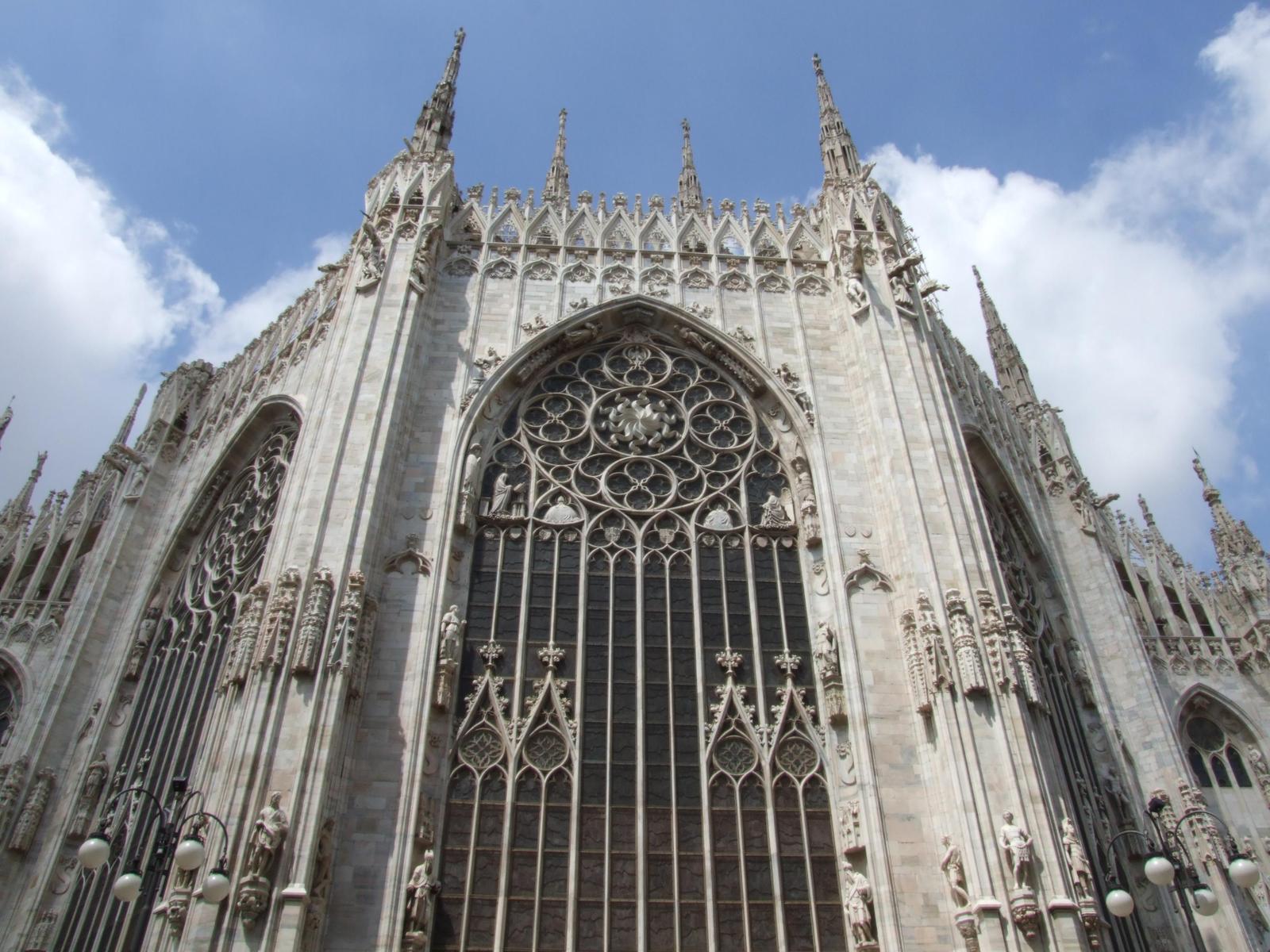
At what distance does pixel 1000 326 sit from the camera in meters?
29.7

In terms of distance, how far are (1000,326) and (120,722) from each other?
2459cm

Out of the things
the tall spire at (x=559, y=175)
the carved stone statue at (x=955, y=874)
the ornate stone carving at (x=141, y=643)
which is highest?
the tall spire at (x=559, y=175)

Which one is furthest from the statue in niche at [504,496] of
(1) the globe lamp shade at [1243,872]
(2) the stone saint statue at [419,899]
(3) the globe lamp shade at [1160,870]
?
(1) the globe lamp shade at [1243,872]

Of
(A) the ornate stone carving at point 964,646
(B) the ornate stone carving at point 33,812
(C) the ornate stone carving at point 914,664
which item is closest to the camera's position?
(A) the ornate stone carving at point 964,646

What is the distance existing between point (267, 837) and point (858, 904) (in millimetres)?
8399

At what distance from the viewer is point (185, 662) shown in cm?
1966

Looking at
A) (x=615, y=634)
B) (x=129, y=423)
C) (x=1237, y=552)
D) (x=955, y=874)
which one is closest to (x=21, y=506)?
(x=129, y=423)

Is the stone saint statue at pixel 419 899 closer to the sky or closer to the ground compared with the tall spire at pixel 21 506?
closer to the ground

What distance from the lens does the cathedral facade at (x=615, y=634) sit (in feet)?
48.6

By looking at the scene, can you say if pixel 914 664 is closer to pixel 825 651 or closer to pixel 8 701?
pixel 825 651


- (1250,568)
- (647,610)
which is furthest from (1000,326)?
(647,610)

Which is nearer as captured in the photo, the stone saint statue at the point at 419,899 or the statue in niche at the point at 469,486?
the stone saint statue at the point at 419,899

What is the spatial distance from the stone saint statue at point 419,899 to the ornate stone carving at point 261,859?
1971mm

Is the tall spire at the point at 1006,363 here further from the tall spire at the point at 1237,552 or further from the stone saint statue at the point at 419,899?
the stone saint statue at the point at 419,899
